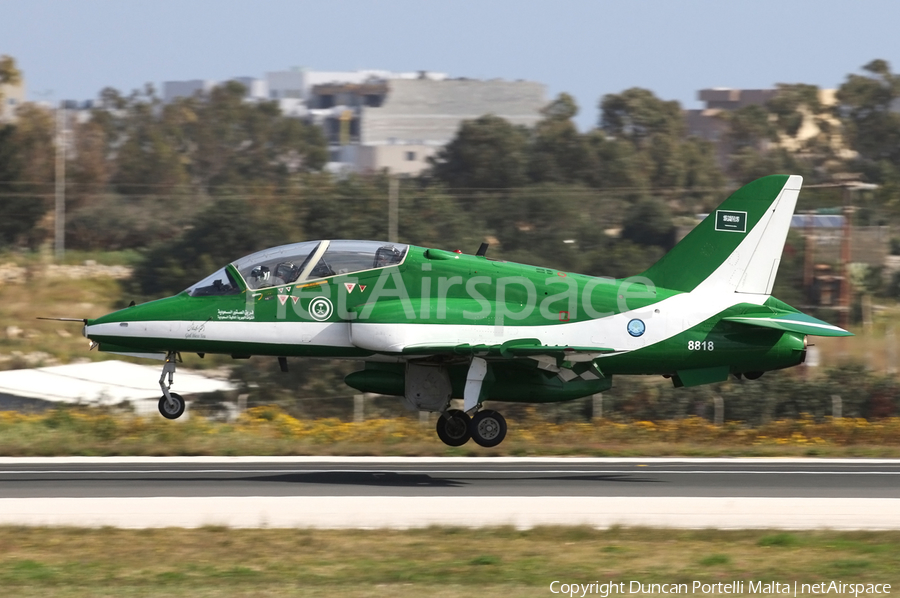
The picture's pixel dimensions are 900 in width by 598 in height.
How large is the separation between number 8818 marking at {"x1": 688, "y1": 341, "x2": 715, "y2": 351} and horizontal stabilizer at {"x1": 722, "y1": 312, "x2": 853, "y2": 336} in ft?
1.70

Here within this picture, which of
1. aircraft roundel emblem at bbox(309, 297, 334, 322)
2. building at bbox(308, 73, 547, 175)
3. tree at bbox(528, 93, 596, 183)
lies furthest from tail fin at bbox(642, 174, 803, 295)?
building at bbox(308, 73, 547, 175)

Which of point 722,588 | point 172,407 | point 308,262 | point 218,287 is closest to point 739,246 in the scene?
point 308,262

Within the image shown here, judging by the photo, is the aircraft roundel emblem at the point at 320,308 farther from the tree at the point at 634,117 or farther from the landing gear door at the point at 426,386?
the tree at the point at 634,117

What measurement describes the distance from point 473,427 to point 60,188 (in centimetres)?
4828

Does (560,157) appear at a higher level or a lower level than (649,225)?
higher

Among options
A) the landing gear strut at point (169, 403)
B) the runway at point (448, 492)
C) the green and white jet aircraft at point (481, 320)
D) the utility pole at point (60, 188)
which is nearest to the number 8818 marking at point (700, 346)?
the green and white jet aircraft at point (481, 320)

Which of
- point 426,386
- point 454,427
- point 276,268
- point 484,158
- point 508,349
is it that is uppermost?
point 484,158

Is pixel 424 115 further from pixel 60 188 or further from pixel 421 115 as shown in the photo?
pixel 60 188

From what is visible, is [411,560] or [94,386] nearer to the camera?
[411,560]

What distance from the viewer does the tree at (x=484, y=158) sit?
68938 millimetres

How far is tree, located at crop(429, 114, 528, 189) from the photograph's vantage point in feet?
226

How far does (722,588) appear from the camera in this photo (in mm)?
10805

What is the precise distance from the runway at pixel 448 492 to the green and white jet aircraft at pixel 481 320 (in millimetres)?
1488

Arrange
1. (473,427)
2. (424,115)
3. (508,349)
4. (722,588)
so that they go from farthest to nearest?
(424,115) → (473,427) → (508,349) → (722,588)
